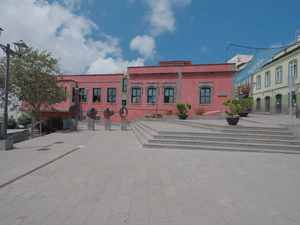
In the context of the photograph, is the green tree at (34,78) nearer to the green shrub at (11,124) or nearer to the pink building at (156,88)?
the pink building at (156,88)

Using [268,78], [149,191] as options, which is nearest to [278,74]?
[268,78]

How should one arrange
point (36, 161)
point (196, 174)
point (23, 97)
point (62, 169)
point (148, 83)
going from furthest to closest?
point (148, 83)
point (23, 97)
point (36, 161)
point (62, 169)
point (196, 174)

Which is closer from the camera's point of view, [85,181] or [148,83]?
[85,181]

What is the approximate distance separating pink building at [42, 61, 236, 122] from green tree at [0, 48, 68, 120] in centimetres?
1062

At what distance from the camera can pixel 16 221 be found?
8.20 feet

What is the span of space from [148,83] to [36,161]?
19072mm

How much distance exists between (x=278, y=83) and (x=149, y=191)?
2699cm

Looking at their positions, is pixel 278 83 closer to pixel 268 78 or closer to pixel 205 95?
pixel 268 78

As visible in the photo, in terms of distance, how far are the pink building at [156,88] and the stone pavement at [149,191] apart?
1663 cm

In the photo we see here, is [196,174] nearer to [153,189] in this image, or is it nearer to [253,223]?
[153,189]

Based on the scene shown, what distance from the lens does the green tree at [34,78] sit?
41.2 ft

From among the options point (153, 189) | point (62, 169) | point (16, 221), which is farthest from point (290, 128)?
point (16, 221)

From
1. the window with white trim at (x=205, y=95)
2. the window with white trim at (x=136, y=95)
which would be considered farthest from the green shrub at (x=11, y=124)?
the window with white trim at (x=205, y=95)

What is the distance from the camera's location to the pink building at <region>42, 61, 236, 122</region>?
2136cm
